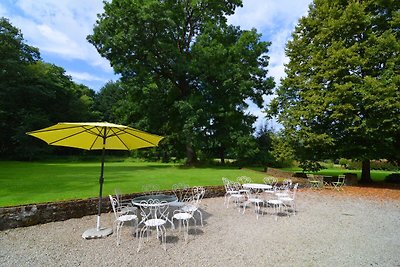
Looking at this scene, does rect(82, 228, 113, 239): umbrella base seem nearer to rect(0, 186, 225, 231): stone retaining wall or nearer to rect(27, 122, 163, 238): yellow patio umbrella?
rect(27, 122, 163, 238): yellow patio umbrella

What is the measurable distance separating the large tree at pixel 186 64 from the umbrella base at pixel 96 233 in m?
14.0

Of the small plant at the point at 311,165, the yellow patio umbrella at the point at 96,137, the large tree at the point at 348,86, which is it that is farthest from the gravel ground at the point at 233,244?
the small plant at the point at 311,165

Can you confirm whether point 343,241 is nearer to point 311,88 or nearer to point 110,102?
point 311,88

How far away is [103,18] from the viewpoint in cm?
2144

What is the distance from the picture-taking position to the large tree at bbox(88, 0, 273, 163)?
65.6 ft

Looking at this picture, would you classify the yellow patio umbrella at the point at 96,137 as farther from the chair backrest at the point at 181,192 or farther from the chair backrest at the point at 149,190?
the chair backrest at the point at 181,192

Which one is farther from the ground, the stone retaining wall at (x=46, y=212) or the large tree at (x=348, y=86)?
the large tree at (x=348, y=86)

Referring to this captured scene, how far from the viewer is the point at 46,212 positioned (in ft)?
22.9

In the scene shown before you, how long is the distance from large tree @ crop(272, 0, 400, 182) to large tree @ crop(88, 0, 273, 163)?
590 centimetres

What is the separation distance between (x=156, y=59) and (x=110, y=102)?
33041mm

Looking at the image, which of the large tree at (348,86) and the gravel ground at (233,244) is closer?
the gravel ground at (233,244)

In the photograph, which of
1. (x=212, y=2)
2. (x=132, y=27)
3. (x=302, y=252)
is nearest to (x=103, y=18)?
(x=132, y=27)

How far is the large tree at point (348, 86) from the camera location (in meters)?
13.7

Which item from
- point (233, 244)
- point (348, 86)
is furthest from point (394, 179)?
point (233, 244)
